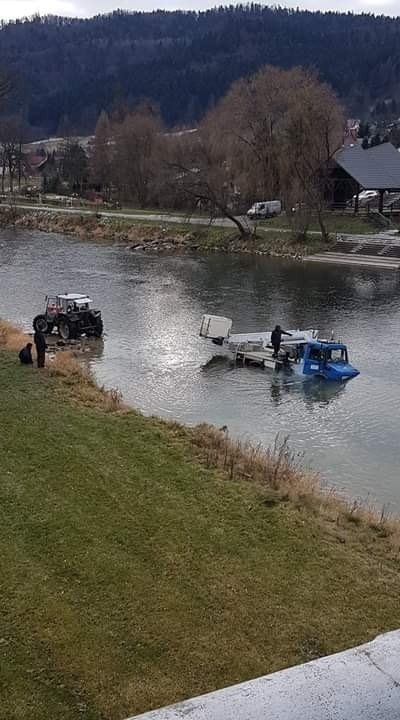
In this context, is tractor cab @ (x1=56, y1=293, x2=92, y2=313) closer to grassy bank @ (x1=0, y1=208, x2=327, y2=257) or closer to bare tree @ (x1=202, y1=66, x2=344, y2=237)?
grassy bank @ (x1=0, y1=208, x2=327, y2=257)

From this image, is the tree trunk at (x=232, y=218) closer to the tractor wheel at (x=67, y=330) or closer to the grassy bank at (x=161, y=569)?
the tractor wheel at (x=67, y=330)

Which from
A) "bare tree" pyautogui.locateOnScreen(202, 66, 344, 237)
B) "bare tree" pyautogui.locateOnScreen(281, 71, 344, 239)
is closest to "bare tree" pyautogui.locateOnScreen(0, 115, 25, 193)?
"bare tree" pyautogui.locateOnScreen(202, 66, 344, 237)

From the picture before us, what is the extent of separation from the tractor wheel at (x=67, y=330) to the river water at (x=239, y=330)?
1.18 m

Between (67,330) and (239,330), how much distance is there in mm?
6464

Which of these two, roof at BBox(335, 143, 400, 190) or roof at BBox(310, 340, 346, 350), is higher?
roof at BBox(335, 143, 400, 190)

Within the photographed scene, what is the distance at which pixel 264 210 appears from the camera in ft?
183

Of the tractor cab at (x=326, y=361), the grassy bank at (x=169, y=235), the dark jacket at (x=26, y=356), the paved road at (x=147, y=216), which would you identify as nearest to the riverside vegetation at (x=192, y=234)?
the grassy bank at (x=169, y=235)

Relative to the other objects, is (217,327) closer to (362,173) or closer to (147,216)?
(362,173)

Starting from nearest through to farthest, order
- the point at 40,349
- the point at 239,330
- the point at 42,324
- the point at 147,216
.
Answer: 1. the point at 40,349
2. the point at 42,324
3. the point at 239,330
4. the point at 147,216

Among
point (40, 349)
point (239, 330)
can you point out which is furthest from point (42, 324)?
point (40, 349)

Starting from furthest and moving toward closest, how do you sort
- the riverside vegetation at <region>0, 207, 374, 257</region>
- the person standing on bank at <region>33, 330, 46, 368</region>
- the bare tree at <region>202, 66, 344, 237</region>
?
the bare tree at <region>202, 66, 344, 237</region>
the riverside vegetation at <region>0, 207, 374, 257</region>
the person standing on bank at <region>33, 330, 46, 368</region>

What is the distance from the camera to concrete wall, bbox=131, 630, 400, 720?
2.96 metres

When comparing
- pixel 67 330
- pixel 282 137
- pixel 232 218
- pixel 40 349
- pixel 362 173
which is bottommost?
pixel 67 330

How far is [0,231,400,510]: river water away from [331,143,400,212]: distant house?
12.8 m
